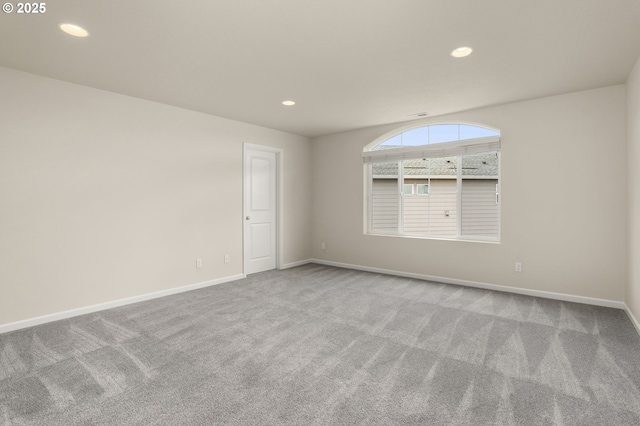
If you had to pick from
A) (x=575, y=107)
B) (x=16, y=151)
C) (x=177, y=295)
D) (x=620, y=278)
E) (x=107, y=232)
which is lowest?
(x=177, y=295)

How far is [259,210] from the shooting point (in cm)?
561

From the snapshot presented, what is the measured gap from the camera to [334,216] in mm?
6148

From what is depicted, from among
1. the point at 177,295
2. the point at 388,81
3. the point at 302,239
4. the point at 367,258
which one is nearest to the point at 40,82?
the point at 177,295

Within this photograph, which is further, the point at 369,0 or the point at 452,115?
the point at 452,115

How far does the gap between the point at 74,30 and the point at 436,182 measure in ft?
15.3

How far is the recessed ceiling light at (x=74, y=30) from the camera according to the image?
2.35m

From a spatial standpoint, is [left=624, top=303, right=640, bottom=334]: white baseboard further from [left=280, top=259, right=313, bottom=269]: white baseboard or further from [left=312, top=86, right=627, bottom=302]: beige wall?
[left=280, top=259, right=313, bottom=269]: white baseboard

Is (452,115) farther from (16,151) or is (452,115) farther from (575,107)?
(16,151)

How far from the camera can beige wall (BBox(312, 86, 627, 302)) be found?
11.9 ft

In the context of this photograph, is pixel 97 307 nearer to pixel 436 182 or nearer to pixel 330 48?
pixel 330 48

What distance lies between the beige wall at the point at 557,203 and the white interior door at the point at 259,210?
2613 millimetres

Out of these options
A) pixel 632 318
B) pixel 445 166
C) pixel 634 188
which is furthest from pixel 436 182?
pixel 632 318

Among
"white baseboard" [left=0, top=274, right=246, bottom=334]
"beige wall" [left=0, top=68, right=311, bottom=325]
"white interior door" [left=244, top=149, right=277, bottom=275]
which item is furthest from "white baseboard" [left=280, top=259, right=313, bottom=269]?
"white baseboard" [left=0, top=274, right=246, bottom=334]

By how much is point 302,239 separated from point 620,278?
15.2ft
